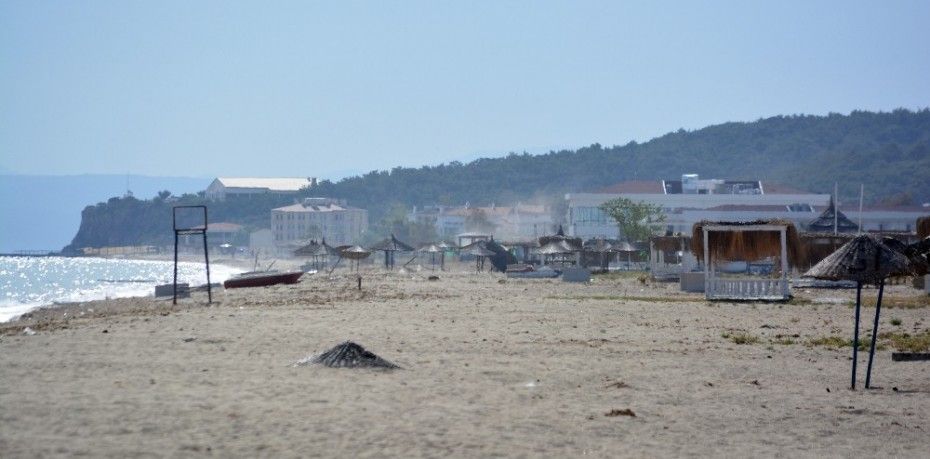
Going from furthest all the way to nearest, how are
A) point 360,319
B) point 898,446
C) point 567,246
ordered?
1. point 567,246
2. point 360,319
3. point 898,446

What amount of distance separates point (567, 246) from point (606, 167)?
147843mm

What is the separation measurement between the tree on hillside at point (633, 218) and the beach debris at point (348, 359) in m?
58.4

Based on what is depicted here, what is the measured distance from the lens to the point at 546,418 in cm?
1003

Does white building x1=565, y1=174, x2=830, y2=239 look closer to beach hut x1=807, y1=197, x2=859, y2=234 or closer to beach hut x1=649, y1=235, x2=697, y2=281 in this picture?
beach hut x1=807, y1=197, x2=859, y2=234

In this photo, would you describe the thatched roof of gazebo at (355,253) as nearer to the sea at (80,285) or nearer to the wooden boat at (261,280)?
the sea at (80,285)

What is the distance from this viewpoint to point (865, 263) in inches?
478

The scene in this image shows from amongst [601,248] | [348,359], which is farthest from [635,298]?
[601,248]

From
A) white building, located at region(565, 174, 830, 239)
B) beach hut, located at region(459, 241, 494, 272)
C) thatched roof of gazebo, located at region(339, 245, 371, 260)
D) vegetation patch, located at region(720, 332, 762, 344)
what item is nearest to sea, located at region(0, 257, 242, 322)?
thatched roof of gazebo, located at region(339, 245, 371, 260)

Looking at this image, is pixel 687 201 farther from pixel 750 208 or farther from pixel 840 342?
pixel 840 342

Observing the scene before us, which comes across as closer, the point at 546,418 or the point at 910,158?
the point at 546,418

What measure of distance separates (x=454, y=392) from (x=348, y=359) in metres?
1.90

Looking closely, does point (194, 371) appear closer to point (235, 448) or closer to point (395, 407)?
point (395, 407)

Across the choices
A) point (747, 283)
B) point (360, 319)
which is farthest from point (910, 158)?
point (360, 319)

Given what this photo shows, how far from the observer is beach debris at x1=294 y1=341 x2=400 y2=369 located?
1266 cm
